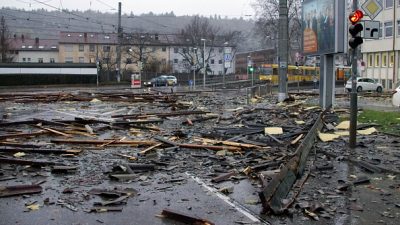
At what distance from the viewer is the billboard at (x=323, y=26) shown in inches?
912

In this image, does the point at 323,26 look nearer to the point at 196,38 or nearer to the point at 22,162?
the point at 22,162

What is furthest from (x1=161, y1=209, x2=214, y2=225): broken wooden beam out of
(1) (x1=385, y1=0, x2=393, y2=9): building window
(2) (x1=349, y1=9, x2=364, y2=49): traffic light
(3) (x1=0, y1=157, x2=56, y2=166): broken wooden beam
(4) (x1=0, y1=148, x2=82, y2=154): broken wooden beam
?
(1) (x1=385, y1=0, x2=393, y2=9): building window

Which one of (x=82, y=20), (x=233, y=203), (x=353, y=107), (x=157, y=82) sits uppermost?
(x=82, y=20)

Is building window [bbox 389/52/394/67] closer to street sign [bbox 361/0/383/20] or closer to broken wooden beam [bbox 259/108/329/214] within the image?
street sign [bbox 361/0/383/20]

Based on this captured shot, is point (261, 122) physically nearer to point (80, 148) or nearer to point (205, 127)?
point (205, 127)

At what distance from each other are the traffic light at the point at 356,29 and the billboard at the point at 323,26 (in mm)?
10627

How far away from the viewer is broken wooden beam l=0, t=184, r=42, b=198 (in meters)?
8.16

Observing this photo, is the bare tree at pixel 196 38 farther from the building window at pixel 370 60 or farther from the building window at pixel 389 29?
the building window at pixel 389 29

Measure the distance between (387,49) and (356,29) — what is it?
60.2 meters

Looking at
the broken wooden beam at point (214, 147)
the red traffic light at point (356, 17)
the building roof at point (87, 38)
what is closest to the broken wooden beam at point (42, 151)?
the broken wooden beam at point (214, 147)

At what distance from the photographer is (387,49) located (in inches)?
2697

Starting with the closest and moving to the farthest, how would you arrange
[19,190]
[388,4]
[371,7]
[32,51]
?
[19,190], [371,7], [388,4], [32,51]

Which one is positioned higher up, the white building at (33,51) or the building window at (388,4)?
the building window at (388,4)

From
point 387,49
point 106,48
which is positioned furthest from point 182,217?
point 106,48
